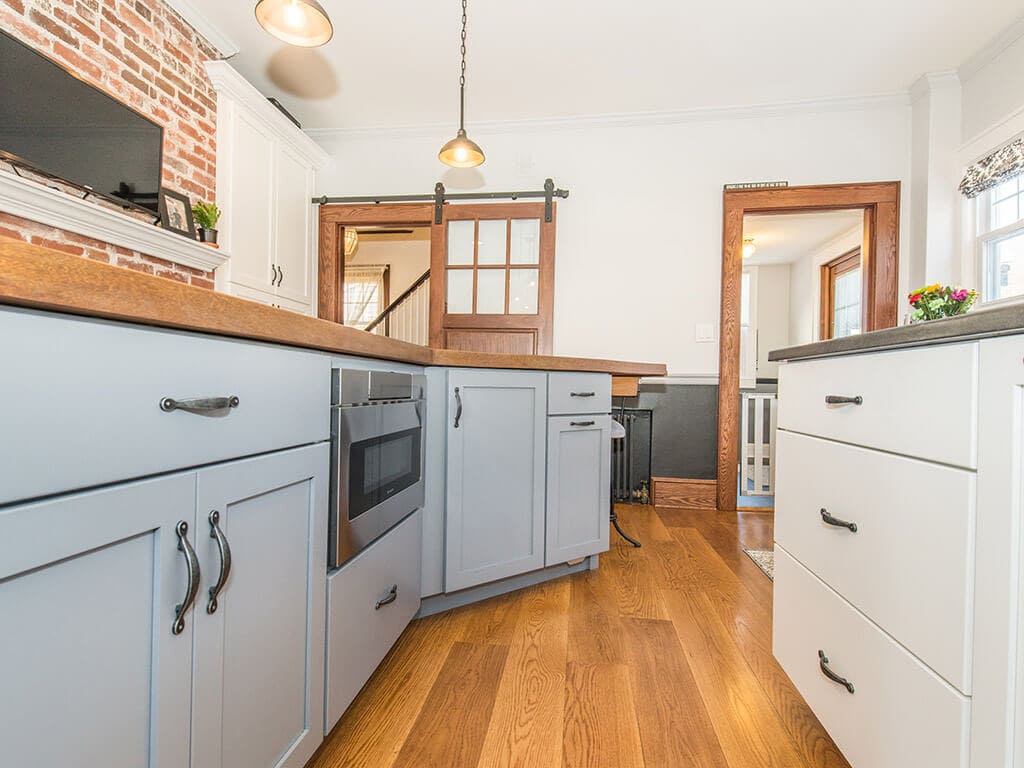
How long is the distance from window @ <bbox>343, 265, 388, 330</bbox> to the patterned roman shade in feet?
19.4

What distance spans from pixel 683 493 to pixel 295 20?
3243mm

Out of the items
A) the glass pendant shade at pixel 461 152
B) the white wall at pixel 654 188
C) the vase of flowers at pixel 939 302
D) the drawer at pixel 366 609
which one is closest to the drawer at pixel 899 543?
the vase of flowers at pixel 939 302

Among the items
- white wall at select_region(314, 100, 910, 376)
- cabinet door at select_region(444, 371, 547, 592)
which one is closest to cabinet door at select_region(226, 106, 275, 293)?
white wall at select_region(314, 100, 910, 376)

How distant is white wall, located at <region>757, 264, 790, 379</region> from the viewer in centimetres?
661

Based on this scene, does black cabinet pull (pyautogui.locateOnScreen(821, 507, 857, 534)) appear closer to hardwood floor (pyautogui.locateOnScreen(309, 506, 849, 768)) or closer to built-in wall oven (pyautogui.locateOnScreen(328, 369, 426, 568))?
hardwood floor (pyautogui.locateOnScreen(309, 506, 849, 768))

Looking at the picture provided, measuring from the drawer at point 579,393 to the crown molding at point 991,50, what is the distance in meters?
2.84

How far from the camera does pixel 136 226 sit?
212 cm

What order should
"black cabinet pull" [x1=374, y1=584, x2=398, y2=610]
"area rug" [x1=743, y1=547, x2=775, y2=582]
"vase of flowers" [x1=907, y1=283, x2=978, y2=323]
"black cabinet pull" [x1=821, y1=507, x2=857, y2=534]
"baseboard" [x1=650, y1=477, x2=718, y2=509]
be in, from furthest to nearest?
"baseboard" [x1=650, y1=477, x2=718, y2=509] < "area rug" [x1=743, y1=547, x2=775, y2=582] < "vase of flowers" [x1=907, y1=283, x2=978, y2=323] < "black cabinet pull" [x1=374, y1=584, x2=398, y2=610] < "black cabinet pull" [x1=821, y1=507, x2=857, y2=534]

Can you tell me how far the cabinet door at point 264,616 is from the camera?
0.63 meters

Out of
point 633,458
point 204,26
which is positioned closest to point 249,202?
point 204,26

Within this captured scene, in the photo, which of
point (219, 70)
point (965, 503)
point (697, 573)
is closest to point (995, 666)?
point (965, 503)

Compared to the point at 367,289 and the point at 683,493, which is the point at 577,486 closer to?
the point at 683,493

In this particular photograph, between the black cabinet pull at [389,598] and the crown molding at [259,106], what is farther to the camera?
the crown molding at [259,106]

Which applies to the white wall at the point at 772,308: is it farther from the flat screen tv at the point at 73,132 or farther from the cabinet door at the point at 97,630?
the cabinet door at the point at 97,630
